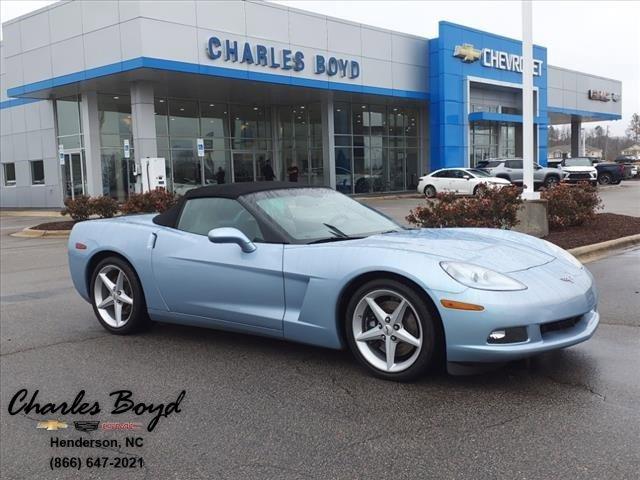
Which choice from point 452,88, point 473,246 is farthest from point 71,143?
point 473,246

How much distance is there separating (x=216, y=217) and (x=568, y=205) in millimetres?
8044

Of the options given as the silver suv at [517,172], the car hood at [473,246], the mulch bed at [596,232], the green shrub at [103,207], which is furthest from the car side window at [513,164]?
the car hood at [473,246]

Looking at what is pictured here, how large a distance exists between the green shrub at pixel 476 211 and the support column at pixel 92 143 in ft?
60.3

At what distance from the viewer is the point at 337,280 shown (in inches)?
167

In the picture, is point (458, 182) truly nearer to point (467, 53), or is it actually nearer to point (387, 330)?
point (467, 53)

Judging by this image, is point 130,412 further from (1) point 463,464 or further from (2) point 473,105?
(2) point 473,105

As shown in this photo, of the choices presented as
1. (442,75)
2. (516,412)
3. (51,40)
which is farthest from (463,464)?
(442,75)

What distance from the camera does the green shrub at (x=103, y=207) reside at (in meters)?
17.6

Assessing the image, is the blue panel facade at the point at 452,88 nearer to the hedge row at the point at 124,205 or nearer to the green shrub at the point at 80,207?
the hedge row at the point at 124,205

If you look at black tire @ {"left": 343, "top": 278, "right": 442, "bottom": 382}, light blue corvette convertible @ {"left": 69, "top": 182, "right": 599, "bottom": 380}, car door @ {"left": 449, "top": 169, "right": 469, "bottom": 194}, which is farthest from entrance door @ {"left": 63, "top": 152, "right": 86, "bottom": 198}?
black tire @ {"left": 343, "top": 278, "right": 442, "bottom": 382}

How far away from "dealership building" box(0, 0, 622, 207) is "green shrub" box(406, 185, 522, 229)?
13.6 metres

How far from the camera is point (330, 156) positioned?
1190 inches

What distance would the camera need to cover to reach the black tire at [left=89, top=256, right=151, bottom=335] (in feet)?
18.2

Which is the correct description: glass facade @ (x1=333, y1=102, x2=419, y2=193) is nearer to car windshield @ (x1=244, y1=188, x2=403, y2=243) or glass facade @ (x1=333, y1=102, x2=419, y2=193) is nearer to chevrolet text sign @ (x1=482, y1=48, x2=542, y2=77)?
chevrolet text sign @ (x1=482, y1=48, x2=542, y2=77)
